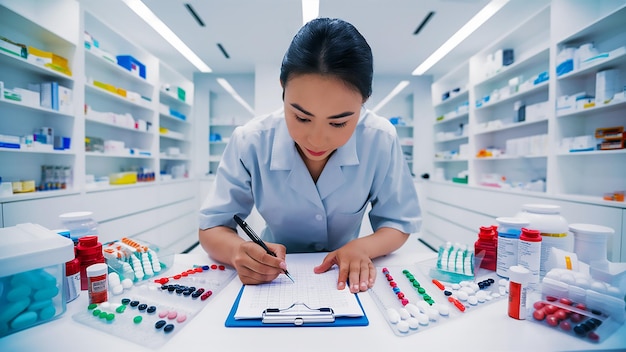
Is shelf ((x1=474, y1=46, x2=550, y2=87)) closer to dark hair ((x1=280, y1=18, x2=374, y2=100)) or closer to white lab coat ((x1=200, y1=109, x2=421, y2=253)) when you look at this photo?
white lab coat ((x1=200, y1=109, x2=421, y2=253))

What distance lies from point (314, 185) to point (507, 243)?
664 mm

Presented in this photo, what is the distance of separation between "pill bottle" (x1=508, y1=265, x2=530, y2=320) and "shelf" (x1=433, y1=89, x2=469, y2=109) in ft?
13.1

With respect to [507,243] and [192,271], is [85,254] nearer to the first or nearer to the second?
[192,271]

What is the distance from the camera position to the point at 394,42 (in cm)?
388

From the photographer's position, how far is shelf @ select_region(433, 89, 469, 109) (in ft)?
13.6

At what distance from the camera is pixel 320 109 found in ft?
2.55

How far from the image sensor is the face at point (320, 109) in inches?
30.2

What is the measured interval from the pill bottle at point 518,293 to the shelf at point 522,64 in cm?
287

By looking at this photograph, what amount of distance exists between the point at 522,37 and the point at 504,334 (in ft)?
12.5

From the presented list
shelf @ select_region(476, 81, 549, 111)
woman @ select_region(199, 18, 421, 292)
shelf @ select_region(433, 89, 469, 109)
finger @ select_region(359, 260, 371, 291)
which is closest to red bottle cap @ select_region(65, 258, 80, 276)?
woman @ select_region(199, 18, 421, 292)

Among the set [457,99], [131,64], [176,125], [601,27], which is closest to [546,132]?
[601,27]

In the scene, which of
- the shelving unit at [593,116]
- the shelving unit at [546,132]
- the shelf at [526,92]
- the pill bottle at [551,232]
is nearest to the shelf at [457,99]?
the shelving unit at [546,132]

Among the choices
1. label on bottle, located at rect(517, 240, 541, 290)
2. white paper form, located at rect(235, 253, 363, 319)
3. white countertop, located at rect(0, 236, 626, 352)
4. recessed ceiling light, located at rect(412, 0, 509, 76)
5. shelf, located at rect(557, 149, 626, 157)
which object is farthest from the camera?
recessed ceiling light, located at rect(412, 0, 509, 76)

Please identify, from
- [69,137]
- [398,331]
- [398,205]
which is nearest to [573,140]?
[398,205]
